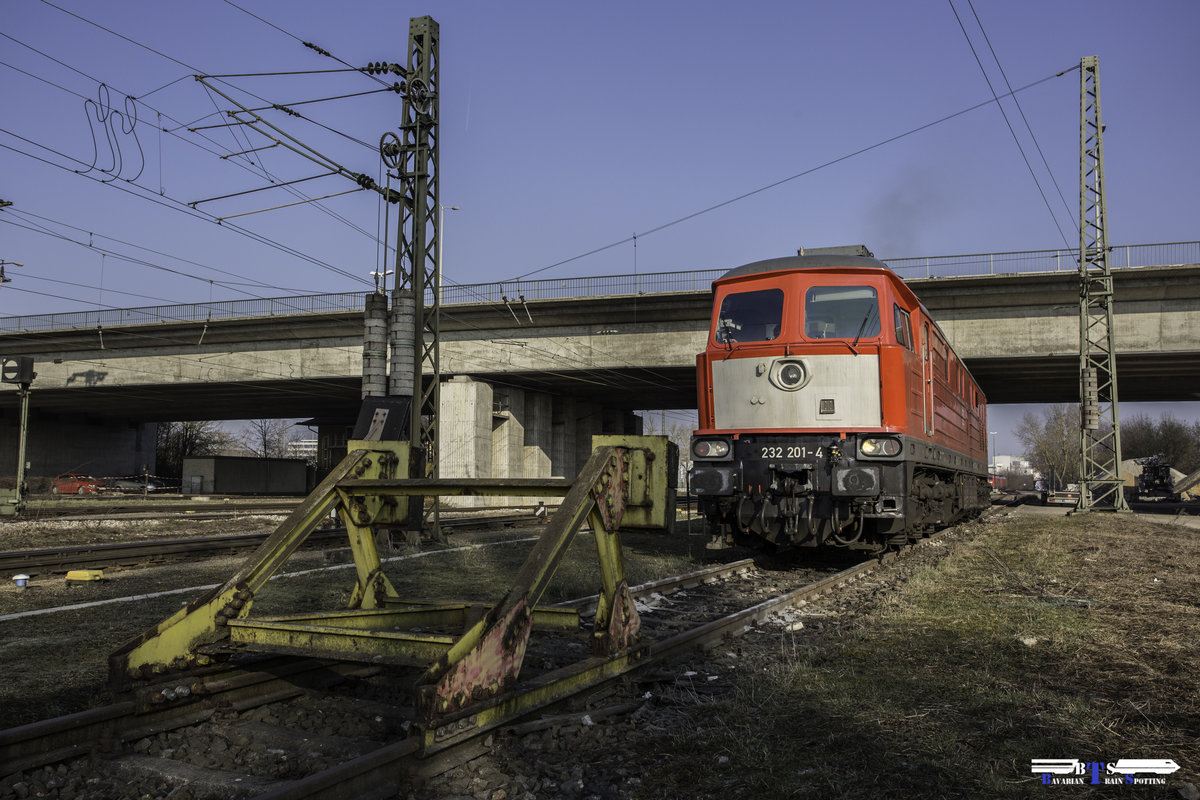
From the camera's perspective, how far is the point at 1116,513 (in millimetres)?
25172

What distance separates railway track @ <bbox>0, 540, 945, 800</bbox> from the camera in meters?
3.39

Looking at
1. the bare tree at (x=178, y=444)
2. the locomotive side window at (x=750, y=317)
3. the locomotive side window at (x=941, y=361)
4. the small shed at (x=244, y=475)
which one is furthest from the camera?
the bare tree at (x=178, y=444)

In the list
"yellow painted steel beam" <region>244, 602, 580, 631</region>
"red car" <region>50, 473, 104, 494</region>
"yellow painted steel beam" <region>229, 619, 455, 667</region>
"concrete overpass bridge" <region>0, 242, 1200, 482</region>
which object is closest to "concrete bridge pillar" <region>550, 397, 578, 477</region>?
"concrete overpass bridge" <region>0, 242, 1200, 482</region>

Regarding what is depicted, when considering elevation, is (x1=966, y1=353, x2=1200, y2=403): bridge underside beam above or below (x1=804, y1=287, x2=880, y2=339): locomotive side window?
above

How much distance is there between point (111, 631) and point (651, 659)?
4734mm

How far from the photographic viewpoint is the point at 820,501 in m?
9.53

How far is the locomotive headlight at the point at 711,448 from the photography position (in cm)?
995

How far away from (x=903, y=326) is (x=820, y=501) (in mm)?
2525

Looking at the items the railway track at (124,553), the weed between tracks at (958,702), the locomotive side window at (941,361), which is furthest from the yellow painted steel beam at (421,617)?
the locomotive side window at (941,361)

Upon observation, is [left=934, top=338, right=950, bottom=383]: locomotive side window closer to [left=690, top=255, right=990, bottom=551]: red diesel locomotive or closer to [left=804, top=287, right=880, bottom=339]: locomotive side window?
[left=690, top=255, right=990, bottom=551]: red diesel locomotive

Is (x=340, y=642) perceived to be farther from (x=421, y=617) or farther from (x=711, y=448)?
(x=711, y=448)

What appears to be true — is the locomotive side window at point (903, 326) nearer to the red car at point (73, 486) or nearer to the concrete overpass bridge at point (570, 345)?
the concrete overpass bridge at point (570, 345)

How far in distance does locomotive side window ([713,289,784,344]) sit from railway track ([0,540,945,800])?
210 inches

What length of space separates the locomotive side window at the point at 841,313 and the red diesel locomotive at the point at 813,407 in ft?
0.04
